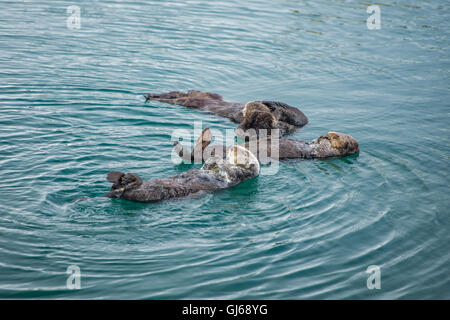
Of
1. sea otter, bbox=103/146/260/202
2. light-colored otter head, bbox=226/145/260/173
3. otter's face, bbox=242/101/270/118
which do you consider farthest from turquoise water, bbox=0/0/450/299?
otter's face, bbox=242/101/270/118

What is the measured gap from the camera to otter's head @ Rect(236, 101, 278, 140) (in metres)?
7.89

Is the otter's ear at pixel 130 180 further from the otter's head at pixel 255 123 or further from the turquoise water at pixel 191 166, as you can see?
the otter's head at pixel 255 123

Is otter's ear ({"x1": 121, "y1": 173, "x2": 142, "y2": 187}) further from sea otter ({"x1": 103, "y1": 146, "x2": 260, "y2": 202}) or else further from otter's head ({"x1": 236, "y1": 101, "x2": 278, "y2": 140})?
otter's head ({"x1": 236, "y1": 101, "x2": 278, "y2": 140})

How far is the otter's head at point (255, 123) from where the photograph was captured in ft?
25.9

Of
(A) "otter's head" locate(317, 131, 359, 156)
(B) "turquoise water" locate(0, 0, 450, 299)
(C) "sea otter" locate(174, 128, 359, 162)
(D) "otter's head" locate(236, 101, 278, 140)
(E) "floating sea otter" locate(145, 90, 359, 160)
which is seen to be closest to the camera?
(B) "turquoise water" locate(0, 0, 450, 299)

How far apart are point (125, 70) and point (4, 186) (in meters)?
5.21

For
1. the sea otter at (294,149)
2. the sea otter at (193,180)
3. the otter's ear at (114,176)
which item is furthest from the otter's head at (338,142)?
the otter's ear at (114,176)

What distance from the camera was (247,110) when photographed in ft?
26.3

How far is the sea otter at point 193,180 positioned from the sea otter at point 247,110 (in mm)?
1501

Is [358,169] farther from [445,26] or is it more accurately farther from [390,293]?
[445,26]

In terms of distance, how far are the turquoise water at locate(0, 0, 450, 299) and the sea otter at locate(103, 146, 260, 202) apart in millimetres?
144

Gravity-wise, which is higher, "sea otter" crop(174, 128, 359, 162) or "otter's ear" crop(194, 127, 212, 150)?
"otter's ear" crop(194, 127, 212, 150)

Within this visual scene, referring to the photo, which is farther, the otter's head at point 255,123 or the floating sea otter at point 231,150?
the otter's head at point 255,123

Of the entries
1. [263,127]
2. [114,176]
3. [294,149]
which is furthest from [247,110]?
[114,176]
